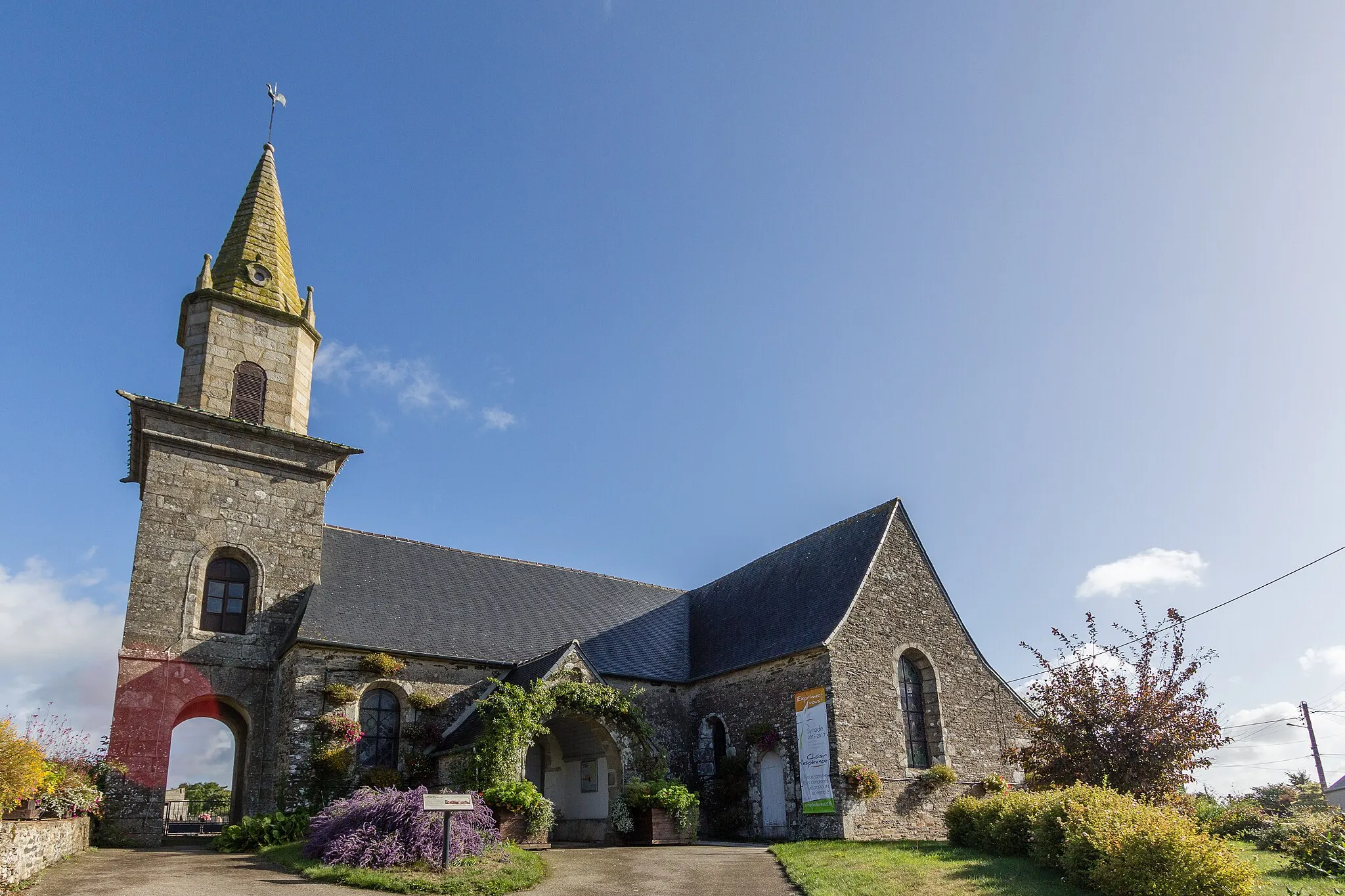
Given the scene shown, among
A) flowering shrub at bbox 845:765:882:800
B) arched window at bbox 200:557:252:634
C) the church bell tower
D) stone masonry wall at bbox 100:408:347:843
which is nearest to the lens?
flowering shrub at bbox 845:765:882:800

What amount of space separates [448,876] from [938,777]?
12.3 metres

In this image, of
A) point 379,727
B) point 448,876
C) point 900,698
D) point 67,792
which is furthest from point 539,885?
point 900,698

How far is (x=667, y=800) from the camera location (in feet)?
58.0

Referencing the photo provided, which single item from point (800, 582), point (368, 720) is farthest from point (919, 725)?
point (368, 720)

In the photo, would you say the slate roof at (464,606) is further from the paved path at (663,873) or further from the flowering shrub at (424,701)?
the paved path at (663,873)

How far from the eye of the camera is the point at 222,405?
2158 centimetres

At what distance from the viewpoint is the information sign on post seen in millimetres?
12023

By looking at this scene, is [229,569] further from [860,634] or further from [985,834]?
[985,834]

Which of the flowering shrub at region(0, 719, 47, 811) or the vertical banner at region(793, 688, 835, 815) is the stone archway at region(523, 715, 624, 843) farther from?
the flowering shrub at region(0, 719, 47, 811)

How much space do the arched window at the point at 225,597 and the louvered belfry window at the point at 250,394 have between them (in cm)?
363

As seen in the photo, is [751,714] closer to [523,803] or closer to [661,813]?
[661,813]

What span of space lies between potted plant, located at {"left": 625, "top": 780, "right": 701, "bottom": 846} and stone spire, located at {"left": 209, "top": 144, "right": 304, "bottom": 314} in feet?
49.6

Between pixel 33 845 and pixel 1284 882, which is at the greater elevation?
pixel 33 845

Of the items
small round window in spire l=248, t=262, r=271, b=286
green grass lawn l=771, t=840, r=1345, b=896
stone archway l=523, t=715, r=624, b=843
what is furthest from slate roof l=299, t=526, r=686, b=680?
green grass lawn l=771, t=840, r=1345, b=896
